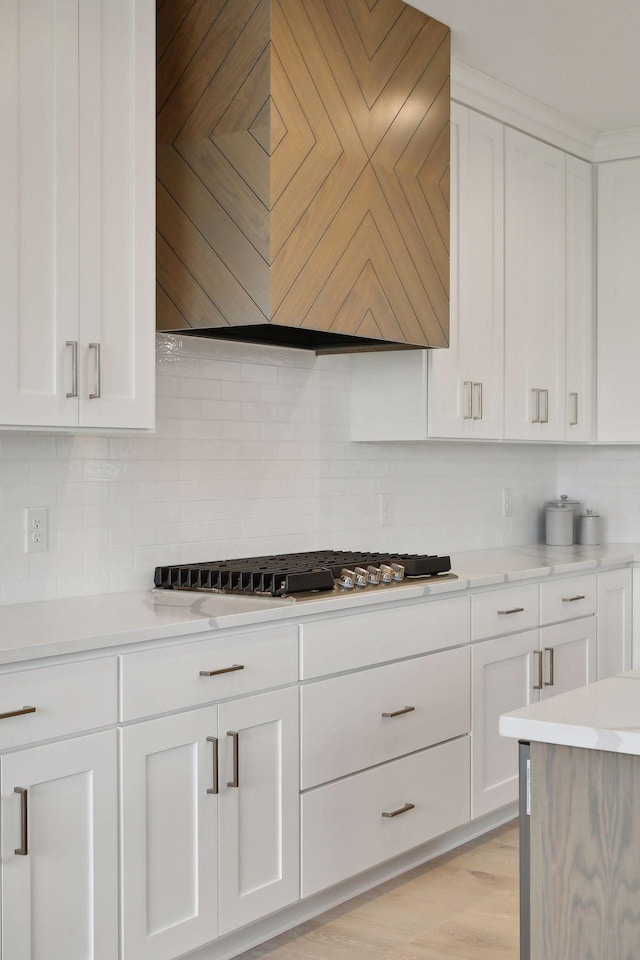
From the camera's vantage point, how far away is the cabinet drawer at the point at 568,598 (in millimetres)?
4055

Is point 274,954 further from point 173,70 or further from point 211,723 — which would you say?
point 173,70

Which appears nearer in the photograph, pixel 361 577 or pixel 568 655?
pixel 361 577

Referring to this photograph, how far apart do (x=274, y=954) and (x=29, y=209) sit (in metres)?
1.99

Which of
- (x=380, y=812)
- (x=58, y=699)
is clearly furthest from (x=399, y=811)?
(x=58, y=699)

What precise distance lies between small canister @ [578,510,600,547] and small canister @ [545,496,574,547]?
7 centimetres

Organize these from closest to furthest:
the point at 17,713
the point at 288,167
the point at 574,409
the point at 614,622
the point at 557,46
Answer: the point at 17,713 → the point at 288,167 → the point at 557,46 → the point at 614,622 → the point at 574,409

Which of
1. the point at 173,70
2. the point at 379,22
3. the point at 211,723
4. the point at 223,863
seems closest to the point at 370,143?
the point at 379,22

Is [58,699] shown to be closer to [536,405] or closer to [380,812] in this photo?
[380,812]

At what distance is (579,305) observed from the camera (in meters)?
4.76

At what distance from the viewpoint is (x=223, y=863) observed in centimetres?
262

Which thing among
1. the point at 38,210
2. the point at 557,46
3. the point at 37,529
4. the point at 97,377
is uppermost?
the point at 557,46

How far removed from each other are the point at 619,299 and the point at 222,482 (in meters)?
2.34

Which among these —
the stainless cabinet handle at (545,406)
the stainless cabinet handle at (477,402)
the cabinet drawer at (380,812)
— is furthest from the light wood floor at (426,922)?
the stainless cabinet handle at (545,406)

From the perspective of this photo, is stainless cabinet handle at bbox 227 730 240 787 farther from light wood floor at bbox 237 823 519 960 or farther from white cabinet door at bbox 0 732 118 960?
light wood floor at bbox 237 823 519 960
